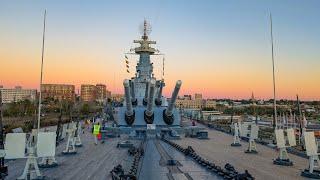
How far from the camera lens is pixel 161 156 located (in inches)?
464

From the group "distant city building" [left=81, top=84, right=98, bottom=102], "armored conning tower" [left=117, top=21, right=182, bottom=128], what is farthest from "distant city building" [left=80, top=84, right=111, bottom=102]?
"armored conning tower" [left=117, top=21, right=182, bottom=128]

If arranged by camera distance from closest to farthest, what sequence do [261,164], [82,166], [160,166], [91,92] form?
[160,166] < [82,166] < [261,164] < [91,92]

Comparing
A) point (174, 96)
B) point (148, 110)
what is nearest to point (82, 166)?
point (174, 96)

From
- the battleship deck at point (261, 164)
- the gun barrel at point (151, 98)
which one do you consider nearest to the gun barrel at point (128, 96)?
the gun barrel at point (151, 98)

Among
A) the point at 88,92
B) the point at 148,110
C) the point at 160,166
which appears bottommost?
the point at 160,166

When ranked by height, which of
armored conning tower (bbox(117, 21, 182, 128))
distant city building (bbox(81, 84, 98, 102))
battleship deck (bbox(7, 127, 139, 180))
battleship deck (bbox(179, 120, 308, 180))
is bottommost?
battleship deck (bbox(7, 127, 139, 180))

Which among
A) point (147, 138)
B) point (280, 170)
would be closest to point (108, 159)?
point (280, 170)

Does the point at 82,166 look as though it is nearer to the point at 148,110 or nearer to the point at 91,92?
the point at 148,110

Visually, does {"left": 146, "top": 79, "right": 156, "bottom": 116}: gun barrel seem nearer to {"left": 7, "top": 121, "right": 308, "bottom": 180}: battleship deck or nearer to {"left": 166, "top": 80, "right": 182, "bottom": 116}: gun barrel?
{"left": 166, "top": 80, "right": 182, "bottom": 116}: gun barrel

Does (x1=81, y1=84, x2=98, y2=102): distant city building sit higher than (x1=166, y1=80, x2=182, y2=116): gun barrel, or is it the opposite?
(x1=81, y1=84, x2=98, y2=102): distant city building

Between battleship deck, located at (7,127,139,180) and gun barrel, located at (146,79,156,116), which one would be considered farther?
gun barrel, located at (146,79,156,116)

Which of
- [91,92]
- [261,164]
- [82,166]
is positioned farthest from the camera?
[91,92]

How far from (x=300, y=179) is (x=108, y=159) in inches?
239

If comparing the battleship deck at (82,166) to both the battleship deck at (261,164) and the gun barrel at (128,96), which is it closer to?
the battleship deck at (261,164)
